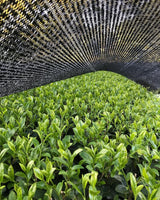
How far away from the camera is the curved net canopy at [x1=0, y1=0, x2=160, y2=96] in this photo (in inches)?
51.7

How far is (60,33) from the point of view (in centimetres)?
179

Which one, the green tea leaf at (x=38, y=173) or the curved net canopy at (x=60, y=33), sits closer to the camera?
the green tea leaf at (x=38, y=173)

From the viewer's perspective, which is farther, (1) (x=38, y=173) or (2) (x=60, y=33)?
(2) (x=60, y=33)

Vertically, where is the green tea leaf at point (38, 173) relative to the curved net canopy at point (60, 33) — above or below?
below

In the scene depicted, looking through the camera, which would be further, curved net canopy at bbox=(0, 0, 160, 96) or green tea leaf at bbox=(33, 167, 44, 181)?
curved net canopy at bbox=(0, 0, 160, 96)

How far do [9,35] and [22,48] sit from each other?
26 cm

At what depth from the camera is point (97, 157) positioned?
0.87 metres

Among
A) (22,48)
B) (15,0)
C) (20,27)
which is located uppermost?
(15,0)

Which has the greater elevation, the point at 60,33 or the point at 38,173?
the point at 60,33

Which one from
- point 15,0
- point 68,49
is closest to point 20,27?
point 15,0

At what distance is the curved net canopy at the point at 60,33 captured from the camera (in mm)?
1312

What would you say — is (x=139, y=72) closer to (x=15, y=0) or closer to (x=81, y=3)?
(x=81, y=3)

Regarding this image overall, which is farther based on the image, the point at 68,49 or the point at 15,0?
the point at 68,49

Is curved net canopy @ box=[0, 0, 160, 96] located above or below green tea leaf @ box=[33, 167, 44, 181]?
above
